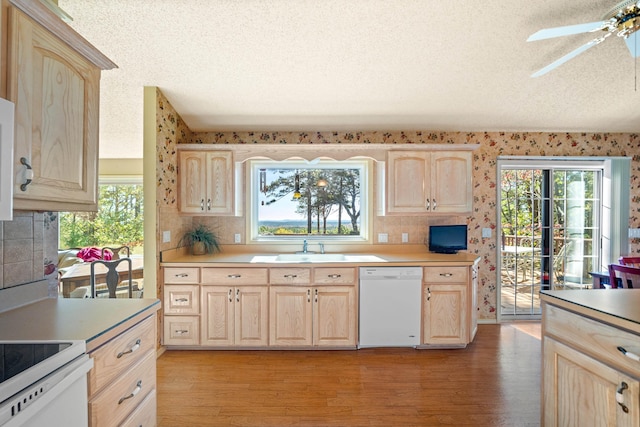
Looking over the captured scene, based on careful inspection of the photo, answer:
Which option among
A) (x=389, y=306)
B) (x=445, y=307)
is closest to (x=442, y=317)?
(x=445, y=307)

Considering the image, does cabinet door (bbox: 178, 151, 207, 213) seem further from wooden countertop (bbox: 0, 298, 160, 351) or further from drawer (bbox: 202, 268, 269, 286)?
wooden countertop (bbox: 0, 298, 160, 351)

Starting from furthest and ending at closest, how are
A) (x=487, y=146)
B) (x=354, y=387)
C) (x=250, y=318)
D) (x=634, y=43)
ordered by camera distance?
(x=487, y=146)
(x=250, y=318)
(x=354, y=387)
(x=634, y=43)

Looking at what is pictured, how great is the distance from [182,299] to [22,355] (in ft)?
7.09

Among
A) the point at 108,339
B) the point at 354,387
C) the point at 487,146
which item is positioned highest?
the point at 487,146

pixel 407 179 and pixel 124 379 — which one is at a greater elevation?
pixel 407 179

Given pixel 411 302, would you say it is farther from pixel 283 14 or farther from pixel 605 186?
pixel 605 186

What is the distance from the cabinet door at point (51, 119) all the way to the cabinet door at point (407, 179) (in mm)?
2620

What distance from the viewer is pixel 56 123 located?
141cm

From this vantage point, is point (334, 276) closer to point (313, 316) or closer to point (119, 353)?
point (313, 316)

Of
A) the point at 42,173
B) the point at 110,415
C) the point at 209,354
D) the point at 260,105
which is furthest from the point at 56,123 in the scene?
the point at 209,354

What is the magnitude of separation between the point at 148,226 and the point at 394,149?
2.51 metres

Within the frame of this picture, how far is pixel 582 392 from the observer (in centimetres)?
148

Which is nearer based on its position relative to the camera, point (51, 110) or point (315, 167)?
point (51, 110)

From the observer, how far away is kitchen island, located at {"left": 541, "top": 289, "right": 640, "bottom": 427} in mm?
1288
